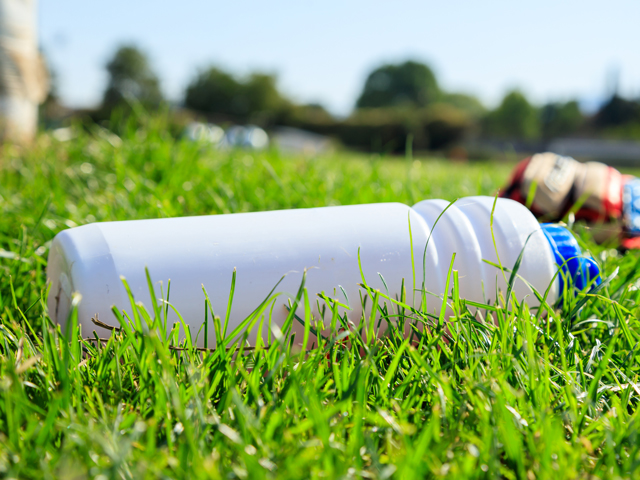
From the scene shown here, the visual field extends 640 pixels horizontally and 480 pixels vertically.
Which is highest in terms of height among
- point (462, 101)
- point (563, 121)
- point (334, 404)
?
point (462, 101)

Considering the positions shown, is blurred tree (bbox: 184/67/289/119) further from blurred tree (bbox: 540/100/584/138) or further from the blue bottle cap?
the blue bottle cap

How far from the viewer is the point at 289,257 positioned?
4.41 ft

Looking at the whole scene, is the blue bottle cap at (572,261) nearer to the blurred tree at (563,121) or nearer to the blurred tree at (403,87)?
the blurred tree at (563,121)

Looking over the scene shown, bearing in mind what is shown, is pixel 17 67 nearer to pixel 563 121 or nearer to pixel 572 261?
pixel 572 261

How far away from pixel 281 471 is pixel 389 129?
37086 mm

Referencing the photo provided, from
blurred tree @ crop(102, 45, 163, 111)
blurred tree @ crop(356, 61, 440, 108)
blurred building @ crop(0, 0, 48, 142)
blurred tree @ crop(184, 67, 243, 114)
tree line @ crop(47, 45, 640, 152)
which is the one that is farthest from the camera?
blurred tree @ crop(356, 61, 440, 108)

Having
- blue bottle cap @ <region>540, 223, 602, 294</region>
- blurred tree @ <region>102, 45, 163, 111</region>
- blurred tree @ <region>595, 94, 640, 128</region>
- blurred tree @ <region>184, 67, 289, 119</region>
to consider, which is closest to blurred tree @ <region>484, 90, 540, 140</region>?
blurred tree @ <region>595, 94, 640, 128</region>

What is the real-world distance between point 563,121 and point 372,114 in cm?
2100

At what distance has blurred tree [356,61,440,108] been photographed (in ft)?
269

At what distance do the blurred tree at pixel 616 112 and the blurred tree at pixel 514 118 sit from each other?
19.2ft

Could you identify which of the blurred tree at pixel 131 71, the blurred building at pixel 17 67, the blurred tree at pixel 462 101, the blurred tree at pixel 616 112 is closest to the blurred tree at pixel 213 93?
the blurred tree at pixel 131 71

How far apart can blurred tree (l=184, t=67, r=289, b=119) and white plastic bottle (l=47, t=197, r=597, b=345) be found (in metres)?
58.1

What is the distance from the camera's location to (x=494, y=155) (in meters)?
28.7

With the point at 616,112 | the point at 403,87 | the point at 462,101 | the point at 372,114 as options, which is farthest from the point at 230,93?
the point at 462,101
